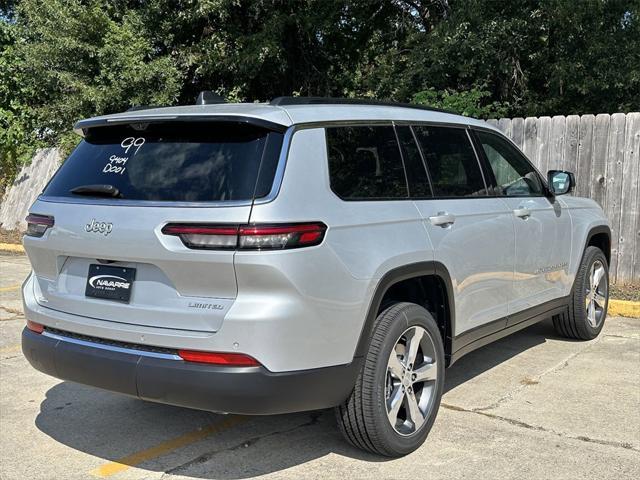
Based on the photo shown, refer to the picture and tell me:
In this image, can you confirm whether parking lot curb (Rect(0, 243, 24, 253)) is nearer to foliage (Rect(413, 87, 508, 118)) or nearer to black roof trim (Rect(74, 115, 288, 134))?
foliage (Rect(413, 87, 508, 118))

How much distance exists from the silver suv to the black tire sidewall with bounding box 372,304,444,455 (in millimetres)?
10

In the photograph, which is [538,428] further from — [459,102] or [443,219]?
[459,102]

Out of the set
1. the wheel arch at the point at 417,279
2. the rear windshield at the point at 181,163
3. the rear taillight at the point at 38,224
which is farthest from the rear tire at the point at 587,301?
the rear taillight at the point at 38,224

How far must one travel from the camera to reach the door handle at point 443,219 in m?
4.01

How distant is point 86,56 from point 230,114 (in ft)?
37.6

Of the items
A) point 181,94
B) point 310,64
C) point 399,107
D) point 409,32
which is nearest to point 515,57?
Answer: point 409,32

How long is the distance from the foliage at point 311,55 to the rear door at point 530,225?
15.5ft

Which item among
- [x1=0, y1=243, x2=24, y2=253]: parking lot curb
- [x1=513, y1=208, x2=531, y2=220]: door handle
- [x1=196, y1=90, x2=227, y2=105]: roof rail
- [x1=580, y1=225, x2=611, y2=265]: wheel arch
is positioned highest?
[x1=196, y1=90, x2=227, y2=105]: roof rail

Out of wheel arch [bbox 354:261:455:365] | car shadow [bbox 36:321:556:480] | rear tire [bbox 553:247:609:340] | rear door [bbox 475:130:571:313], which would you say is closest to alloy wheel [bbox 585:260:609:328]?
rear tire [bbox 553:247:609:340]

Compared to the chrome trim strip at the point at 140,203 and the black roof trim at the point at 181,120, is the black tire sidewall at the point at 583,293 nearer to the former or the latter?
the black roof trim at the point at 181,120

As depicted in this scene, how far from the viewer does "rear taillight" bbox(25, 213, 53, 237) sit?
369cm

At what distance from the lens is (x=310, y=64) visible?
1552cm

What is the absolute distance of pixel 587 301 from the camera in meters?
6.20

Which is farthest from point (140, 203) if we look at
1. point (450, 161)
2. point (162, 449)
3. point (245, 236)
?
point (450, 161)
